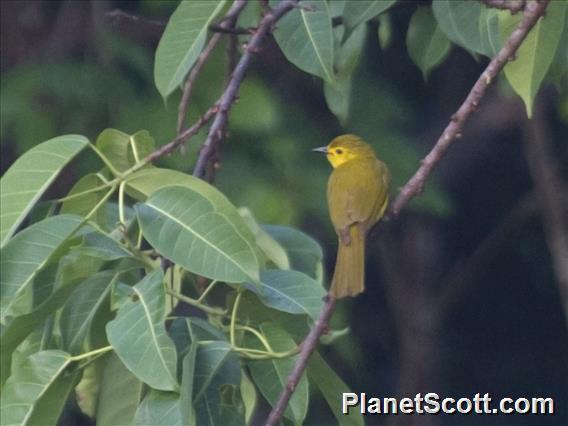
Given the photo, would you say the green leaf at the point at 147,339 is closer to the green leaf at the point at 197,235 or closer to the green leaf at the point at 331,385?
the green leaf at the point at 197,235

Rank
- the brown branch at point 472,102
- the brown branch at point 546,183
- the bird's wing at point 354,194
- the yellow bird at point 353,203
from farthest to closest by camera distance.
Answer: the brown branch at point 546,183
the bird's wing at point 354,194
the yellow bird at point 353,203
the brown branch at point 472,102

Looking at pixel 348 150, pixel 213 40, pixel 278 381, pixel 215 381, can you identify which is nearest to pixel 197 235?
pixel 215 381

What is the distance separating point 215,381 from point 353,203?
1175 millimetres

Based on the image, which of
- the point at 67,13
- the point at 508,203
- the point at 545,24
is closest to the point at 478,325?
the point at 508,203

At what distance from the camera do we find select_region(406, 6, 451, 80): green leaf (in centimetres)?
298

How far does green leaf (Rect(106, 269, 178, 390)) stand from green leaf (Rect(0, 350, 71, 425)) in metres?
0.15

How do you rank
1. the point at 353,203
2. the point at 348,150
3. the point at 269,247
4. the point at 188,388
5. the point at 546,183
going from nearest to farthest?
the point at 188,388
the point at 269,247
the point at 353,203
the point at 348,150
the point at 546,183

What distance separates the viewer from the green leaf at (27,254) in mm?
2020

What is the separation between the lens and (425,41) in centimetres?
301

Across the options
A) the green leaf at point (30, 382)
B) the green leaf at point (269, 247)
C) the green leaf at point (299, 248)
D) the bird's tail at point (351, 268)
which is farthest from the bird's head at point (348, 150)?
the green leaf at point (30, 382)

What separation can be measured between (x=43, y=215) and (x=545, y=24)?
1.01 meters

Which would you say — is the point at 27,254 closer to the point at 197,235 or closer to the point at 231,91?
the point at 197,235

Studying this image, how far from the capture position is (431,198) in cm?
513

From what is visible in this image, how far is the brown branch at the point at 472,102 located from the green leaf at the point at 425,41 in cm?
61
